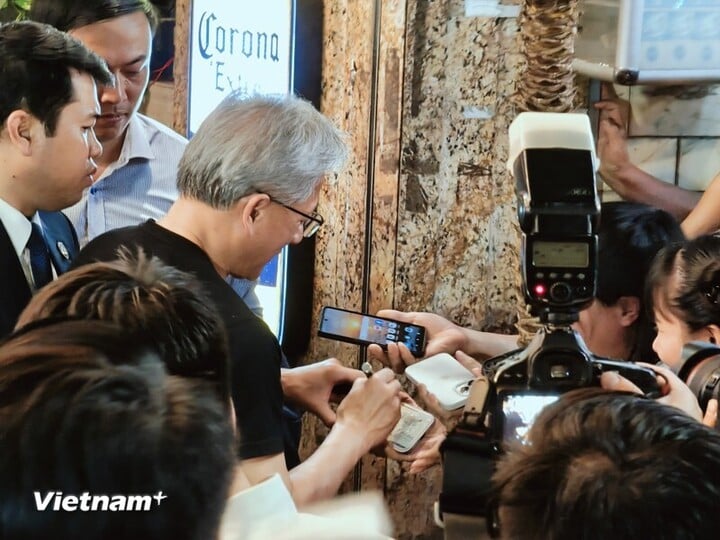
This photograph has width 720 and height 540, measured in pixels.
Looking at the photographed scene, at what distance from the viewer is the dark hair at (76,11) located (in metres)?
2.01

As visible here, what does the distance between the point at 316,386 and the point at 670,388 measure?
2.91 feet

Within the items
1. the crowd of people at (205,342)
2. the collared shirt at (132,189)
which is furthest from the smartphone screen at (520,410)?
the collared shirt at (132,189)

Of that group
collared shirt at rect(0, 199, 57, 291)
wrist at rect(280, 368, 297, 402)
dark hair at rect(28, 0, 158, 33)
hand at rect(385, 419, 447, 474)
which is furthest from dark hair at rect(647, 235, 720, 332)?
dark hair at rect(28, 0, 158, 33)

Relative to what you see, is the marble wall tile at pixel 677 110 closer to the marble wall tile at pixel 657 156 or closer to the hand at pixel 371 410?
the marble wall tile at pixel 657 156

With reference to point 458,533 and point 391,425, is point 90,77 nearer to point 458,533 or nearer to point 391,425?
point 391,425

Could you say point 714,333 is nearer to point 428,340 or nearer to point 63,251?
point 428,340

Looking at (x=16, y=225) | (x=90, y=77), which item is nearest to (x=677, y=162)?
(x=90, y=77)

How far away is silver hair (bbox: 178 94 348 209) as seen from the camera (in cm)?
154

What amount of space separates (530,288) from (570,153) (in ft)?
0.65

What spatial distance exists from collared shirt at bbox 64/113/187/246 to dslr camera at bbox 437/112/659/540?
1123mm

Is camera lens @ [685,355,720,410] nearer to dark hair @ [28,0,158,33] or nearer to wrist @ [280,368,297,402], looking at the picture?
wrist @ [280,368,297,402]

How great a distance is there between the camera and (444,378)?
6.12 ft

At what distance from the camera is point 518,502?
2.50 ft

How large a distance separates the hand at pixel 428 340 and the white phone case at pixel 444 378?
0.09 m
